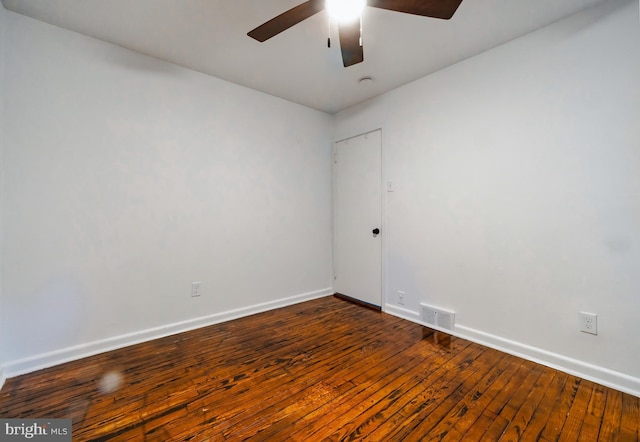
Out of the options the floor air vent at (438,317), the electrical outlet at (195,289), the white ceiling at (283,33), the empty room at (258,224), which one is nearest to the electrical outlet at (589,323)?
the empty room at (258,224)

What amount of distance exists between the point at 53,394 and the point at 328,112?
3.72 meters

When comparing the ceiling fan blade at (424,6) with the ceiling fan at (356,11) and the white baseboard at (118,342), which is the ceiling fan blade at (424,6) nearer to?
the ceiling fan at (356,11)

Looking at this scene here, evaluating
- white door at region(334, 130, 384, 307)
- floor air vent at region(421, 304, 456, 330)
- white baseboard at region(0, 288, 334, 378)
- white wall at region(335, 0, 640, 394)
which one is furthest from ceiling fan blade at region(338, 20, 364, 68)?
white baseboard at region(0, 288, 334, 378)

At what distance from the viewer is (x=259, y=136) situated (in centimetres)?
309

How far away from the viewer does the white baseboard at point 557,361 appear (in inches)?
67.3

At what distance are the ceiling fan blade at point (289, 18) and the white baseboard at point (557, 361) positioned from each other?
8.77 feet

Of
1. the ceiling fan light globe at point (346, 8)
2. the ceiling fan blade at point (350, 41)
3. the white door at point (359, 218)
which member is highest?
the ceiling fan light globe at point (346, 8)

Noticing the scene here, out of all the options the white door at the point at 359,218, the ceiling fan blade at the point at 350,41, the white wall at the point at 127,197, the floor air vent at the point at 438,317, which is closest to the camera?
Result: the ceiling fan blade at the point at 350,41

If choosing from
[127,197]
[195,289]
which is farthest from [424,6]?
[195,289]

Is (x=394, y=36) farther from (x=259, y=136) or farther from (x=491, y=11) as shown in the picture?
(x=259, y=136)

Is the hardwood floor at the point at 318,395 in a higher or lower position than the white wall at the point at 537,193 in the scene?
lower

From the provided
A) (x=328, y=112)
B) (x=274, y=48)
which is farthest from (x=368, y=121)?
(x=274, y=48)

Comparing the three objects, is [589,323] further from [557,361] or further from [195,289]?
[195,289]

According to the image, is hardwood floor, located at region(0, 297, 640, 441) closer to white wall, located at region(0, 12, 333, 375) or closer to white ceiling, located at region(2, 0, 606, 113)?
white wall, located at region(0, 12, 333, 375)
